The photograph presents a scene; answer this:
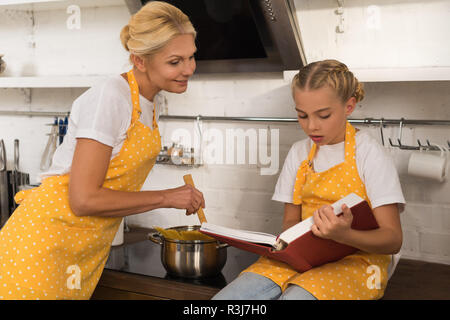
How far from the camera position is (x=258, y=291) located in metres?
1.15

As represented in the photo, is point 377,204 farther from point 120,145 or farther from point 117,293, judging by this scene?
point 117,293

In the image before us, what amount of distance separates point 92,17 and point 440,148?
155cm

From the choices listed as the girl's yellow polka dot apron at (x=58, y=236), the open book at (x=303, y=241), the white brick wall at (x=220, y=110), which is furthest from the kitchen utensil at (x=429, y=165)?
the girl's yellow polka dot apron at (x=58, y=236)

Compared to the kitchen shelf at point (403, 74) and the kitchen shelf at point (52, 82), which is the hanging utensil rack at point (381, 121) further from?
the kitchen shelf at point (52, 82)

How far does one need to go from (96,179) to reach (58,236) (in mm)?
199

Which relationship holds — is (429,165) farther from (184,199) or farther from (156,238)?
(156,238)

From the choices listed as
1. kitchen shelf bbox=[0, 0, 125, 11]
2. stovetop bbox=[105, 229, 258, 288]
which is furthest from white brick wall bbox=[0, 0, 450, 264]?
stovetop bbox=[105, 229, 258, 288]

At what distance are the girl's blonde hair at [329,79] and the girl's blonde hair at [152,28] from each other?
356 millimetres

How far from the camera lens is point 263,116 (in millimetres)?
1844

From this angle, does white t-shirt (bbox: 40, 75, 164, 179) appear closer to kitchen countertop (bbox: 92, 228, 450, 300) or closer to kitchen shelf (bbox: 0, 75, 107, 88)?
kitchen countertop (bbox: 92, 228, 450, 300)

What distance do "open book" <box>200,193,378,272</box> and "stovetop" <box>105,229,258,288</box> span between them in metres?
0.26

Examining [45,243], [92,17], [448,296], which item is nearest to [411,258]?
[448,296]

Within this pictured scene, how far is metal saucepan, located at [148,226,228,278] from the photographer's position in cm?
139

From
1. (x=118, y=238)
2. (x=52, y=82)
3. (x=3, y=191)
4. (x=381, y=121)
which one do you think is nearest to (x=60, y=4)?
(x=52, y=82)
